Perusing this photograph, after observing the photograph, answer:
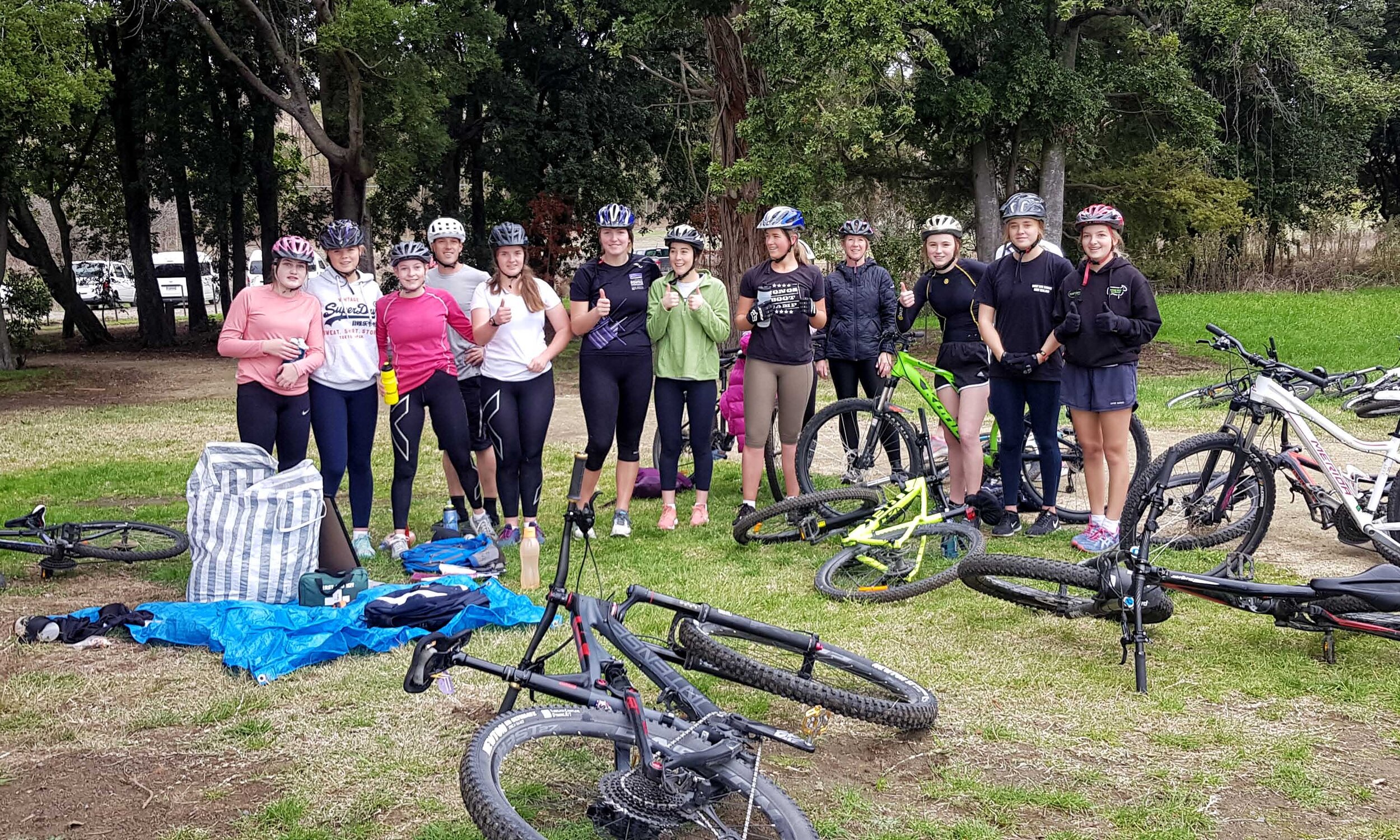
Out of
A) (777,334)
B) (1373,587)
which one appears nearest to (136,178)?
(777,334)

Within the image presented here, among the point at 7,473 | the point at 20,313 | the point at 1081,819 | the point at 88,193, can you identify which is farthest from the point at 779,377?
the point at 88,193

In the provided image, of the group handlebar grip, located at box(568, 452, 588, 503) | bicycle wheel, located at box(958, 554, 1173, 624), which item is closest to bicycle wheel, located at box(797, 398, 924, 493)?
bicycle wheel, located at box(958, 554, 1173, 624)

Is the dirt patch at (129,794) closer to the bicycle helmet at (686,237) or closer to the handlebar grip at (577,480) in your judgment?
the handlebar grip at (577,480)

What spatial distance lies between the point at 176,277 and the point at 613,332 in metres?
39.9

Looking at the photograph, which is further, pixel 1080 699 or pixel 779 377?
pixel 779 377

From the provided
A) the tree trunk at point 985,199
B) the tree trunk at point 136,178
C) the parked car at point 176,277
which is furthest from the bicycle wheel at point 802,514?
the parked car at point 176,277

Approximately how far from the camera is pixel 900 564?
576 centimetres

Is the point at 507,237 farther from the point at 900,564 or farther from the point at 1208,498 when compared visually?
the point at 1208,498

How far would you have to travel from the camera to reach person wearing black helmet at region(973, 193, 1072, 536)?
630 centimetres

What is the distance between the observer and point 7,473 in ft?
31.8

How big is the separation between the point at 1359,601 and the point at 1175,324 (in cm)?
1724

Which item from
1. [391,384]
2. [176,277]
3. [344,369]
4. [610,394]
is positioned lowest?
[610,394]

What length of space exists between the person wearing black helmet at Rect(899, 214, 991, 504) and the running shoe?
11.2ft

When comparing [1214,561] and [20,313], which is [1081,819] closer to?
[1214,561]
